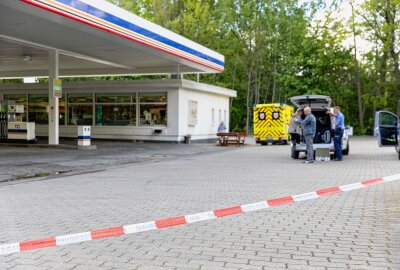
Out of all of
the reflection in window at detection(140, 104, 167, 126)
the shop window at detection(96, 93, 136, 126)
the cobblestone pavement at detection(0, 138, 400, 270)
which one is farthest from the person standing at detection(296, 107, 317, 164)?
the shop window at detection(96, 93, 136, 126)

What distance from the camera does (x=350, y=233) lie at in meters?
5.75

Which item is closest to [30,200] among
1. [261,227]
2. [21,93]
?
[261,227]

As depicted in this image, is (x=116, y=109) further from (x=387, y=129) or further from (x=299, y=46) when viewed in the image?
(x=299, y=46)

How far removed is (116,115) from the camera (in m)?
28.5

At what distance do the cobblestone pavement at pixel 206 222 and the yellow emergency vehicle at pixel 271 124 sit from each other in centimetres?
1592

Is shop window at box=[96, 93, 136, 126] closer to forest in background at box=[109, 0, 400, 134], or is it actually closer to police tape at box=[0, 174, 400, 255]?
forest in background at box=[109, 0, 400, 134]

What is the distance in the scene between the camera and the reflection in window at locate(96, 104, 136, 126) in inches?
1109

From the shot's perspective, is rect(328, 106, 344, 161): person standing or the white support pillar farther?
the white support pillar

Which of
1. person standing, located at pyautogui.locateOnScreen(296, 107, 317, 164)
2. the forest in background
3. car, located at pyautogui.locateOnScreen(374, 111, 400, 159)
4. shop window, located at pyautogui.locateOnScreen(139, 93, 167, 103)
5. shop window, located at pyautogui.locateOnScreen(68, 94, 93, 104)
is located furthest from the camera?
the forest in background

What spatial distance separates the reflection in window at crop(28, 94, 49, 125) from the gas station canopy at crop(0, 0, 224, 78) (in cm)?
213

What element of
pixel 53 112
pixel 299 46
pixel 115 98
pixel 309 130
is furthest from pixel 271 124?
pixel 299 46

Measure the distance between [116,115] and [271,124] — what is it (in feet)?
30.6

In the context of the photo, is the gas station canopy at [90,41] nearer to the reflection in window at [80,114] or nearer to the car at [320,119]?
the reflection in window at [80,114]

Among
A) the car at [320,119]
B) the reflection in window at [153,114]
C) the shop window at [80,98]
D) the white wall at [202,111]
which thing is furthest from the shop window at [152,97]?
the car at [320,119]
